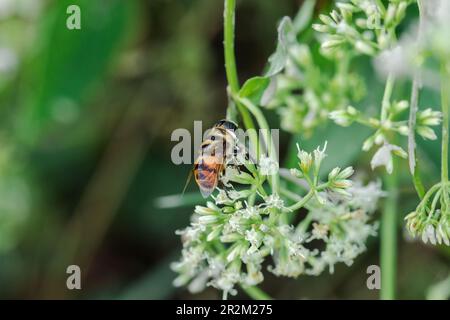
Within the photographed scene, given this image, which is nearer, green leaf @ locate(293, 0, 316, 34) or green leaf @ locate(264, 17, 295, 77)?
green leaf @ locate(264, 17, 295, 77)

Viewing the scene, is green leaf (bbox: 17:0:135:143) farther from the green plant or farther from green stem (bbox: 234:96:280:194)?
green stem (bbox: 234:96:280:194)

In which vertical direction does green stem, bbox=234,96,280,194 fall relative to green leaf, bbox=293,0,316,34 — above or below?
below

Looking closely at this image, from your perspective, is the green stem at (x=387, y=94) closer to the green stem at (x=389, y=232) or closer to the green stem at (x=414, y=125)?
the green stem at (x=414, y=125)

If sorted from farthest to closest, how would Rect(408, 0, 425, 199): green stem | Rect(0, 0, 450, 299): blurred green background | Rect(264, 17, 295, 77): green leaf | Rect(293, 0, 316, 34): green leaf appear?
Rect(0, 0, 450, 299): blurred green background, Rect(293, 0, 316, 34): green leaf, Rect(264, 17, 295, 77): green leaf, Rect(408, 0, 425, 199): green stem

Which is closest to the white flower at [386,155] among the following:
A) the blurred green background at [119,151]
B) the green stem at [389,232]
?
the green stem at [389,232]

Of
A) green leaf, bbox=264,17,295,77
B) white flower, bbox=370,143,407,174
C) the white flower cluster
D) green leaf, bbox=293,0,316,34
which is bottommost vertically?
the white flower cluster

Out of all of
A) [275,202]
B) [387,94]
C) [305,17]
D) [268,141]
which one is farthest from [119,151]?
[387,94]

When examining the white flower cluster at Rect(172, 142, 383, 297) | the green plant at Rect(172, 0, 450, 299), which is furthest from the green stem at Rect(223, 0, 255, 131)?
the white flower cluster at Rect(172, 142, 383, 297)
